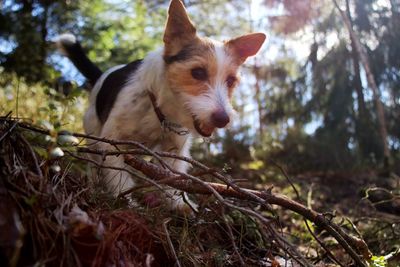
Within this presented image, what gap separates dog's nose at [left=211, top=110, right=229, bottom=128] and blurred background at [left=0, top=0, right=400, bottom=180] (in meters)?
4.17

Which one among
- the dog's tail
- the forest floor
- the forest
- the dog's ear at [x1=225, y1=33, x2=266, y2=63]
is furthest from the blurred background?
the forest floor

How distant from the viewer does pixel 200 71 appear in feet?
12.7

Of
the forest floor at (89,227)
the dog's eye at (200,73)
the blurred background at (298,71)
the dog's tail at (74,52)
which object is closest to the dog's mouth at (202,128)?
the dog's eye at (200,73)

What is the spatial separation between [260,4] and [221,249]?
9.19m

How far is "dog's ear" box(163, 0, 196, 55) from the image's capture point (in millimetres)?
3982

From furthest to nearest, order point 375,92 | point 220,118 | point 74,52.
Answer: point 375,92 < point 74,52 < point 220,118

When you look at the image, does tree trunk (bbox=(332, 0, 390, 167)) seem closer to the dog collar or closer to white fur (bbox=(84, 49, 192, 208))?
white fur (bbox=(84, 49, 192, 208))

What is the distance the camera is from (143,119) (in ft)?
13.4

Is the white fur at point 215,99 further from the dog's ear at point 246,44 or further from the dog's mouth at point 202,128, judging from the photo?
the dog's ear at point 246,44

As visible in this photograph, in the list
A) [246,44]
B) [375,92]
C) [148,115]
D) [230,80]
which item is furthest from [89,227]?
[375,92]

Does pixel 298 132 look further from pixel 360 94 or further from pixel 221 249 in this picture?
pixel 221 249

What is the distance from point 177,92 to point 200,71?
267 mm

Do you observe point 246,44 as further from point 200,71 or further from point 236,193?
point 236,193

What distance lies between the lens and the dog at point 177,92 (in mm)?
3703
